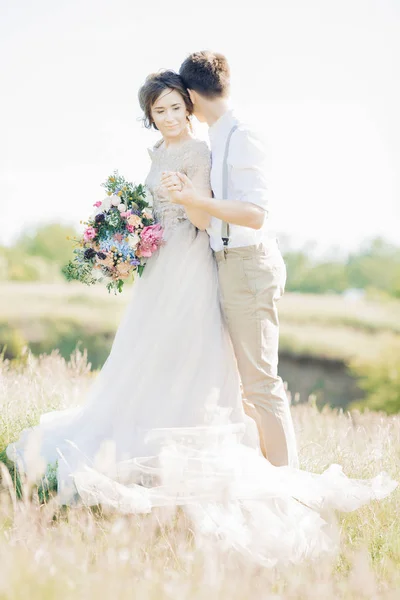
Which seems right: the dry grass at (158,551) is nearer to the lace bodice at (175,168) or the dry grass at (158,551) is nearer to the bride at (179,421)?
the bride at (179,421)

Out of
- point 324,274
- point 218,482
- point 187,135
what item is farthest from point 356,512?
point 324,274

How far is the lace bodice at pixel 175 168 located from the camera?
13.3 feet

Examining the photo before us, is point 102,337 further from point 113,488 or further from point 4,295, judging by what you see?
point 113,488

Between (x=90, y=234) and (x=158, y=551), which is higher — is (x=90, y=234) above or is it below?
above

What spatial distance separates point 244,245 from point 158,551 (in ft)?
5.73

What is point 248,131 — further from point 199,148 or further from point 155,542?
point 155,542

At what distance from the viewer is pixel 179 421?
4.09 m

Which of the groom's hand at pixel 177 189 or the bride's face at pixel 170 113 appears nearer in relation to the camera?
the groom's hand at pixel 177 189

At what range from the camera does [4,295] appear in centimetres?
2284

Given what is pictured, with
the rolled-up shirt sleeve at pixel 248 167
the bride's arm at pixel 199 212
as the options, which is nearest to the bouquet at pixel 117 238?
the bride's arm at pixel 199 212

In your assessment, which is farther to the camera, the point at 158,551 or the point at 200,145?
the point at 200,145

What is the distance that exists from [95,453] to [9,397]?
1680 mm

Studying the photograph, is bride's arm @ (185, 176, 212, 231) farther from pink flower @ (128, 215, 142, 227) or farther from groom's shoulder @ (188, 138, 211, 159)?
pink flower @ (128, 215, 142, 227)

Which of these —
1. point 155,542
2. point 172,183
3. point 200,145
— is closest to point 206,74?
point 200,145
